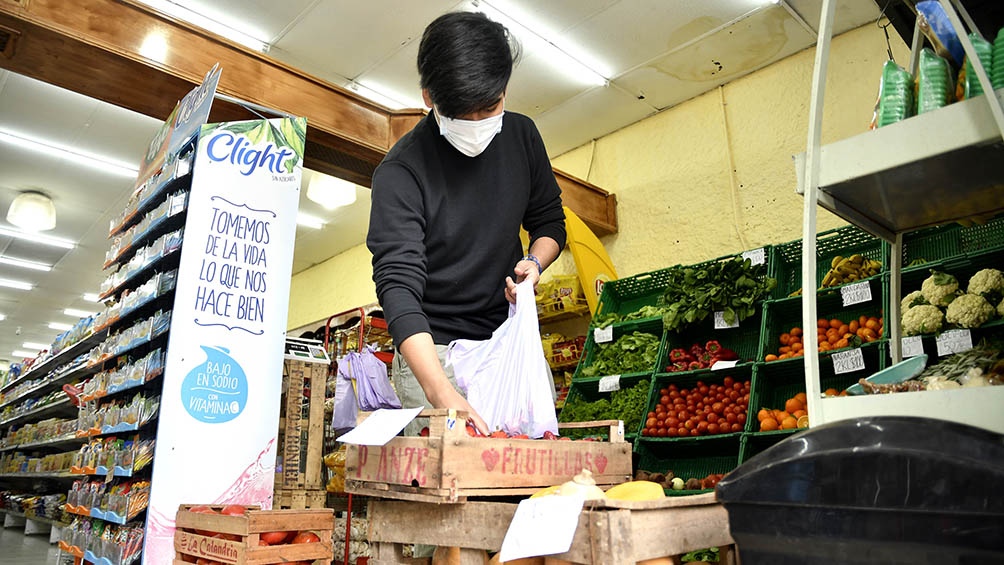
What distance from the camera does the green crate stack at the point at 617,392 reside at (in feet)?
15.4

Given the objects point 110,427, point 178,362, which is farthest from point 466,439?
point 110,427

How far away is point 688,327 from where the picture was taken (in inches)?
195

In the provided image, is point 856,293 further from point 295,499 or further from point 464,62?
point 295,499

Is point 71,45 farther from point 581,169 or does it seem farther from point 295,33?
point 581,169

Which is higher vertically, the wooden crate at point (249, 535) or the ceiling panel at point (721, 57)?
the ceiling panel at point (721, 57)

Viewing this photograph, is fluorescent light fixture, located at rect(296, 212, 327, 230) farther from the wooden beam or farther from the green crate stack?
the green crate stack

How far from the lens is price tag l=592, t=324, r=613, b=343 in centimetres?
525

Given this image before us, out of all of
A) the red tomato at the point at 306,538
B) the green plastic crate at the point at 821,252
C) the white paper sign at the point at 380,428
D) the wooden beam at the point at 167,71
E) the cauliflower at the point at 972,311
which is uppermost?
the wooden beam at the point at 167,71

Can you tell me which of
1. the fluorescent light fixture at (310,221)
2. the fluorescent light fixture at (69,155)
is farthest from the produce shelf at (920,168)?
the fluorescent light fixture at (310,221)

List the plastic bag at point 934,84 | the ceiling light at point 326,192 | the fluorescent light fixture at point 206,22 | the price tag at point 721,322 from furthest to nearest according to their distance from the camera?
the ceiling light at point 326,192 < the fluorescent light fixture at point 206,22 < the price tag at point 721,322 < the plastic bag at point 934,84

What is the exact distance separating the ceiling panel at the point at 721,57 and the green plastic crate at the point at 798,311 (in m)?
2.13

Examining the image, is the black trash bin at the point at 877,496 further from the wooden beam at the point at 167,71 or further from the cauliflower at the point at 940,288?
the wooden beam at the point at 167,71

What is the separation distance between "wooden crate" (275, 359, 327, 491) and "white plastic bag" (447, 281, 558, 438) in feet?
8.12

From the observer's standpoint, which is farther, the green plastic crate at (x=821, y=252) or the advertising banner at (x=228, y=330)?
the green plastic crate at (x=821, y=252)
